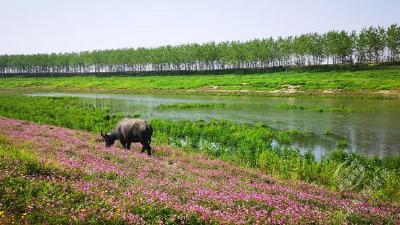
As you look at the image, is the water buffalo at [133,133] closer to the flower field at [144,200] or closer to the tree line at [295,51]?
the flower field at [144,200]

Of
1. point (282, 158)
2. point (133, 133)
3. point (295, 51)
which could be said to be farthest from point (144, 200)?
point (295, 51)

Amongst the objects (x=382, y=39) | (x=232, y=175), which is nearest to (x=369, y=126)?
(x=232, y=175)

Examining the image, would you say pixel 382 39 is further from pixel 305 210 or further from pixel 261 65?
pixel 305 210

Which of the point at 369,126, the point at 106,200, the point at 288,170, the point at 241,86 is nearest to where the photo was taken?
the point at 106,200

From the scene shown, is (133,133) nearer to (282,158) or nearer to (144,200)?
(282,158)

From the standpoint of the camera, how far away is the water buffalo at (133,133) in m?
21.1

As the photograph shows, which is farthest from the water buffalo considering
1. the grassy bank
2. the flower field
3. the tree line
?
the tree line

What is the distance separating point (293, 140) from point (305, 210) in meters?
21.7

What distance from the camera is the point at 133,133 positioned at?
71.8 ft

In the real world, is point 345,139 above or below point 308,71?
below

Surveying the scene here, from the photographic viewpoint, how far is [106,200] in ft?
28.4

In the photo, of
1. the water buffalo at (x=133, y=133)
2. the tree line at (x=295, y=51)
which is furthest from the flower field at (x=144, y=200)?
the tree line at (x=295, y=51)

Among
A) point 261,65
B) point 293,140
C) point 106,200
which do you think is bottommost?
point 293,140

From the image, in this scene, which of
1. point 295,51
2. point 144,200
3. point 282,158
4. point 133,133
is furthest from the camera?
point 295,51
